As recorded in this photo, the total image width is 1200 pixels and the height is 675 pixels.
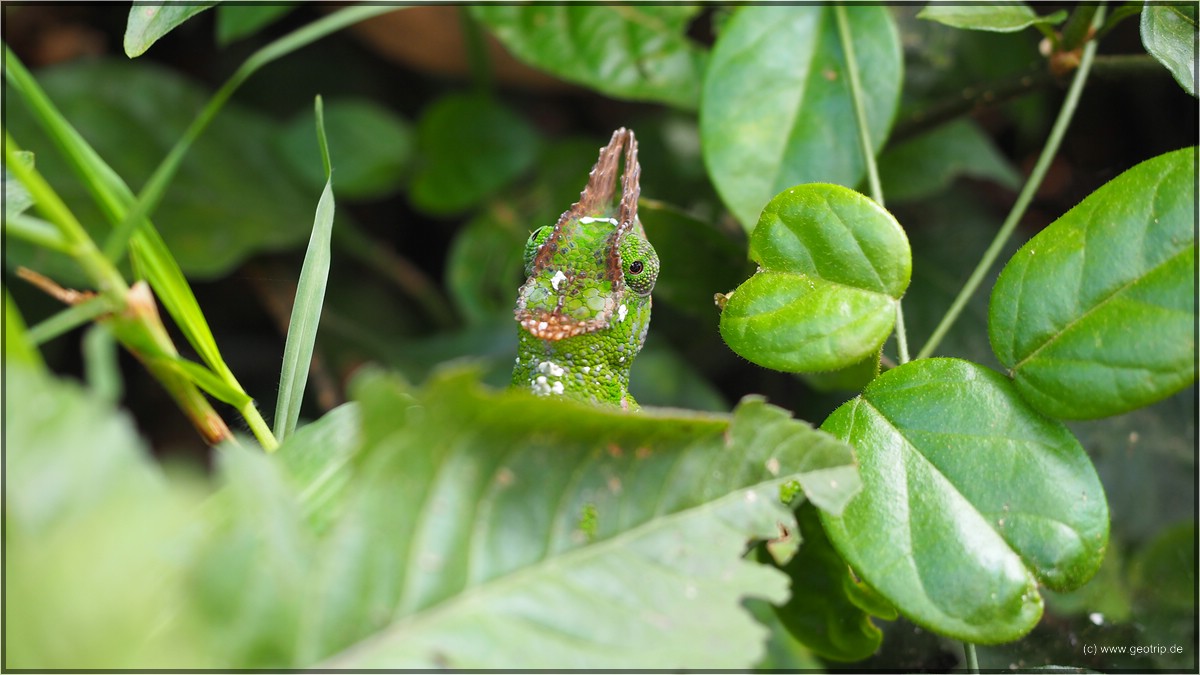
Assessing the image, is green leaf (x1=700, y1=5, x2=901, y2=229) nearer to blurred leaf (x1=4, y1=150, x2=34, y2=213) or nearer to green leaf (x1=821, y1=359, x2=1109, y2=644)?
green leaf (x1=821, y1=359, x2=1109, y2=644)

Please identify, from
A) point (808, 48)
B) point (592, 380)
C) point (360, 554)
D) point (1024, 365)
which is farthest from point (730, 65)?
point (360, 554)

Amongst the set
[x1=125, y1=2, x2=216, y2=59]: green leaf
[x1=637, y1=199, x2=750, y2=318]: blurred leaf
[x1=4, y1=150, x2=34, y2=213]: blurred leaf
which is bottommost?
[x1=637, y1=199, x2=750, y2=318]: blurred leaf

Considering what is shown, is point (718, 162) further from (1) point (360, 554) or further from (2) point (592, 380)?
(1) point (360, 554)

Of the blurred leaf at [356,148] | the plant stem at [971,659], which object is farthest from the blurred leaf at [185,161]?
the plant stem at [971,659]

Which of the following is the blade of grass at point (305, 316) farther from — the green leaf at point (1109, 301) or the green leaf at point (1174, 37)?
the green leaf at point (1174, 37)

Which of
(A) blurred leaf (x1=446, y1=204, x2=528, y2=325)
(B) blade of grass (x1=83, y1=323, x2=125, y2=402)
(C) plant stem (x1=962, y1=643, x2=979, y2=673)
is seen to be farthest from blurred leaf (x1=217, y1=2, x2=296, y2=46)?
(C) plant stem (x1=962, y1=643, x2=979, y2=673)

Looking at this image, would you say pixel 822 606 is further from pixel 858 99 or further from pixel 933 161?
pixel 933 161
